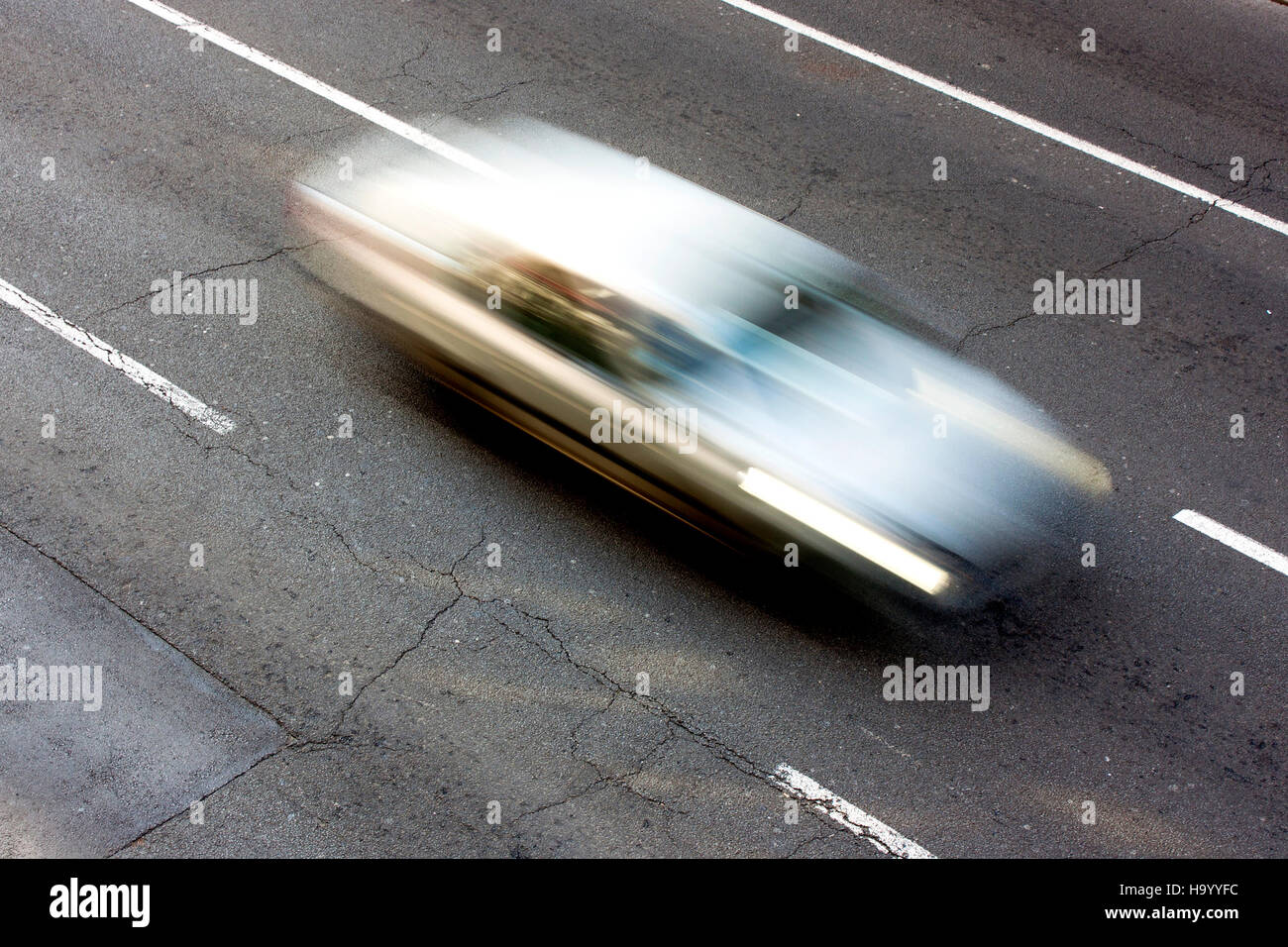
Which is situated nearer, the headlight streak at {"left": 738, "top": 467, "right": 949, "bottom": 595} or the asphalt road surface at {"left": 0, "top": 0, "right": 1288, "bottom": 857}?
the asphalt road surface at {"left": 0, "top": 0, "right": 1288, "bottom": 857}

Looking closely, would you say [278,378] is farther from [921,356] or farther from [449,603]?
[921,356]

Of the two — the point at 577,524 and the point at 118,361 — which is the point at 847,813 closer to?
the point at 577,524

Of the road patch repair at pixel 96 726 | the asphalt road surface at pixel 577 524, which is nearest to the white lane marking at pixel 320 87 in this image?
the asphalt road surface at pixel 577 524

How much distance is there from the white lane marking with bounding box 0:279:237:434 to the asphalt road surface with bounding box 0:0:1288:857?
0.05m

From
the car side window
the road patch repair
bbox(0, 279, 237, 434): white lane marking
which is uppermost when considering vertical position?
the car side window

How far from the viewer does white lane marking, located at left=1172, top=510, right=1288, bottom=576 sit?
6809 mm

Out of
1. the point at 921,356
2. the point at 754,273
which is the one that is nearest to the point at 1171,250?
the point at 921,356

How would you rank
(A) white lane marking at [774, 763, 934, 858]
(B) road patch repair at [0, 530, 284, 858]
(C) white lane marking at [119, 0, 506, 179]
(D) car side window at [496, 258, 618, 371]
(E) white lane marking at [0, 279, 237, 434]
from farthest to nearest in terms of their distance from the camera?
(C) white lane marking at [119, 0, 506, 179]
(E) white lane marking at [0, 279, 237, 434]
(D) car side window at [496, 258, 618, 371]
(A) white lane marking at [774, 763, 934, 858]
(B) road patch repair at [0, 530, 284, 858]

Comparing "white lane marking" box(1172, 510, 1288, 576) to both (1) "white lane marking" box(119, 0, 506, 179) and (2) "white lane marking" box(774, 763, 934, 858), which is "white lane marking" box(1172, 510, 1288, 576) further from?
(1) "white lane marking" box(119, 0, 506, 179)

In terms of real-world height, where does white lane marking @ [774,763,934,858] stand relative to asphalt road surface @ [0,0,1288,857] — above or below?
below

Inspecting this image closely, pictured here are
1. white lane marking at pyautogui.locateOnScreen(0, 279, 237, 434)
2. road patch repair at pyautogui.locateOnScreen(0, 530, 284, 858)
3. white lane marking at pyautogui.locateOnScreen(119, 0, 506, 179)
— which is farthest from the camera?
white lane marking at pyautogui.locateOnScreen(119, 0, 506, 179)

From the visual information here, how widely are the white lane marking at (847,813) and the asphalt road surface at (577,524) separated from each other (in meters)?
0.02

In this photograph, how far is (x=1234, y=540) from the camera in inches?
272

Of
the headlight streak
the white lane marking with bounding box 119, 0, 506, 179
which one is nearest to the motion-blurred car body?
the headlight streak
